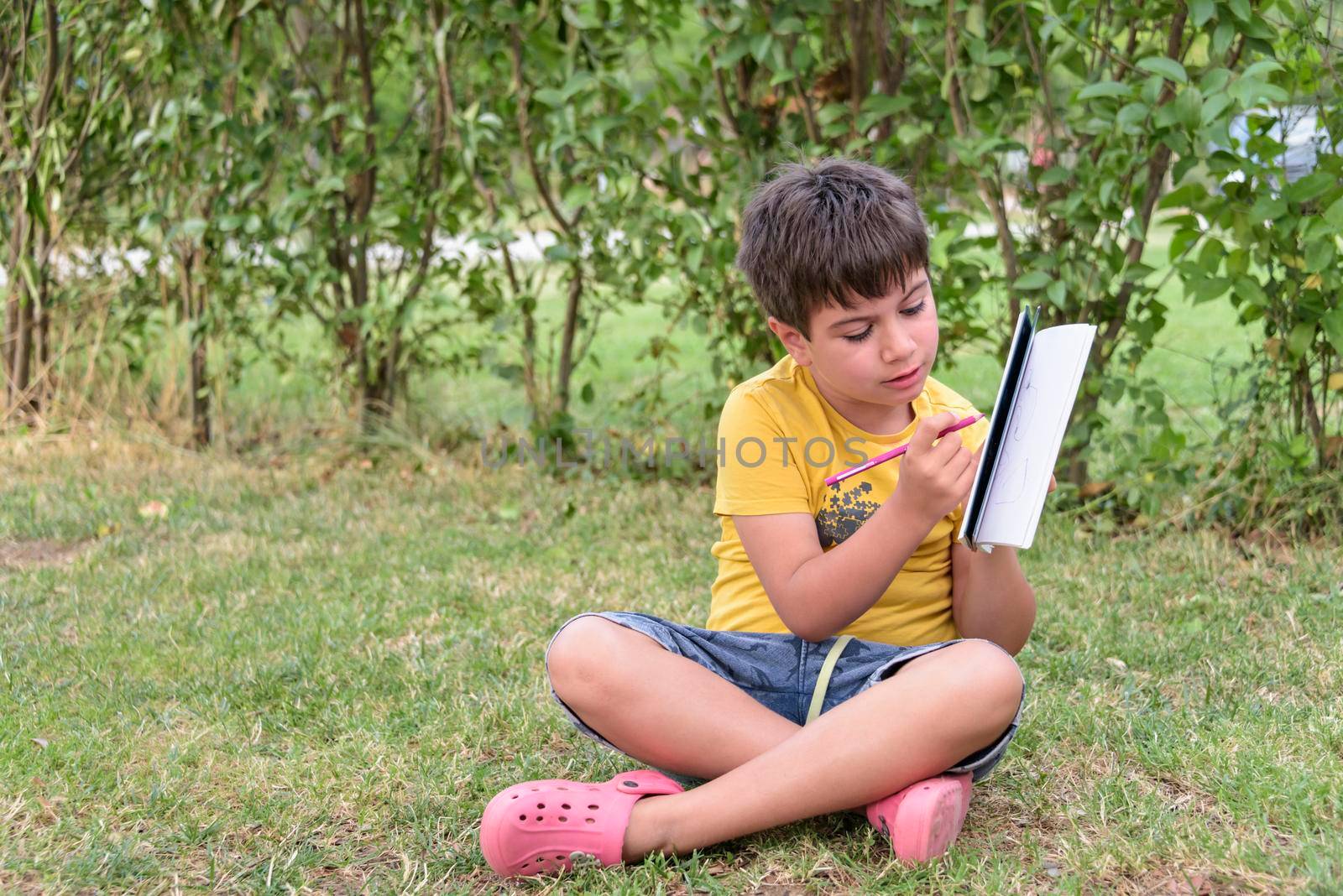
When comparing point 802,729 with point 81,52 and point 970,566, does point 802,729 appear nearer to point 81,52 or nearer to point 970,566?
point 970,566

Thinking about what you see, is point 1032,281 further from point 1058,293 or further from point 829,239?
point 829,239

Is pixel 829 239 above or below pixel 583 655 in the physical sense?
above

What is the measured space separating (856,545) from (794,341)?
0.36 metres

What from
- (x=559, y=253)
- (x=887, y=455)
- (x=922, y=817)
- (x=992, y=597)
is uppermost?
(x=559, y=253)

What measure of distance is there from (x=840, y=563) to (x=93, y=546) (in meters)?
2.46

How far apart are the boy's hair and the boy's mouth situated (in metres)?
0.12

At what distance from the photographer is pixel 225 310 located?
4.54 metres

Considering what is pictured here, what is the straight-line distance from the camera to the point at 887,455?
185 centimetres

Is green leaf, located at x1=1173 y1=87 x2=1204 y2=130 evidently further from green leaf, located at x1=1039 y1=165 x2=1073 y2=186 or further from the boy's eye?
the boy's eye

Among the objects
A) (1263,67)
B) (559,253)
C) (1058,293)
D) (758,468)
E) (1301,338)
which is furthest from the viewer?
(559,253)

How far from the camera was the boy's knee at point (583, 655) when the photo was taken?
6.15 ft

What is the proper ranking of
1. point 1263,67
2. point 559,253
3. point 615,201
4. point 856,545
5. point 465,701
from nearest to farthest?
point 856,545 → point 465,701 → point 1263,67 → point 615,201 → point 559,253

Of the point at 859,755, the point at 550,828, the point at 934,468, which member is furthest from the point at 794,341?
the point at 550,828

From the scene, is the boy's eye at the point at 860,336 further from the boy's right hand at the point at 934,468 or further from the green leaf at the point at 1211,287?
the green leaf at the point at 1211,287
